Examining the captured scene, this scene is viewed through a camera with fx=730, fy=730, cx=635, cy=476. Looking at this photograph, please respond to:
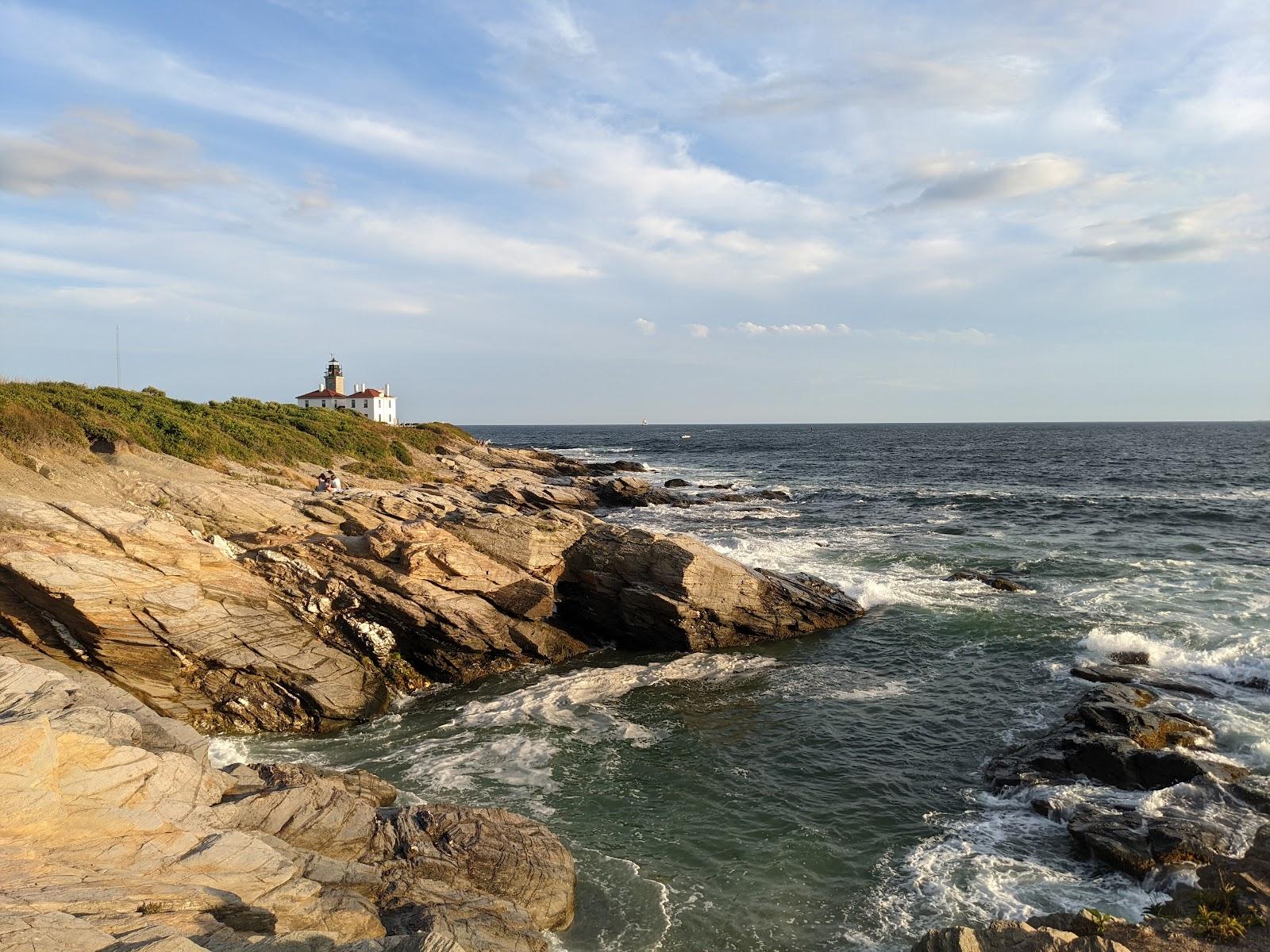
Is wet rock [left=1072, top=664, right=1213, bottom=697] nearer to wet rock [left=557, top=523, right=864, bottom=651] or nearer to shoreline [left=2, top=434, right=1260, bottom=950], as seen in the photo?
shoreline [left=2, top=434, right=1260, bottom=950]

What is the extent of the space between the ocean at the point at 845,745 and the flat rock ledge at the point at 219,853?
1.61 metres

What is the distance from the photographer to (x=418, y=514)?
2927 cm

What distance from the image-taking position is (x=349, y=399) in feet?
305

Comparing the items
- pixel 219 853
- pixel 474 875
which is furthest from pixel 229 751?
pixel 474 875

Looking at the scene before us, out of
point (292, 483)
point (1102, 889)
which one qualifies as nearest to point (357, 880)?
point (1102, 889)

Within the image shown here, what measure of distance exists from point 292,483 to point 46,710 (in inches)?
1152

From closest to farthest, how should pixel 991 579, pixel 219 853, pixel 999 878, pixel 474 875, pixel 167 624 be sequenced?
pixel 219 853 < pixel 474 875 < pixel 999 878 < pixel 167 624 < pixel 991 579

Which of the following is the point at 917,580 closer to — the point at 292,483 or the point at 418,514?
the point at 418,514

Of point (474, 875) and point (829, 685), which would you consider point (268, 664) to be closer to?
point (474, 875)

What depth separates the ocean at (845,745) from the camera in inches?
461

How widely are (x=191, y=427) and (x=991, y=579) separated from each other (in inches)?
1547

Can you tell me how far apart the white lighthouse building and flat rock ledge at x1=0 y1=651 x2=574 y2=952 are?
265 ft

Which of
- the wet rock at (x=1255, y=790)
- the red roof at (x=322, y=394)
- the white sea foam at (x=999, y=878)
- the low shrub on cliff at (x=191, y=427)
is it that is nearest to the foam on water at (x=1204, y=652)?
the wet rock at (x=1255, y=790)

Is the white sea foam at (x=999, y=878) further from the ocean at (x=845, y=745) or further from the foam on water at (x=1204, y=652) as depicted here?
the foam on water at (x=1204, y=652)
